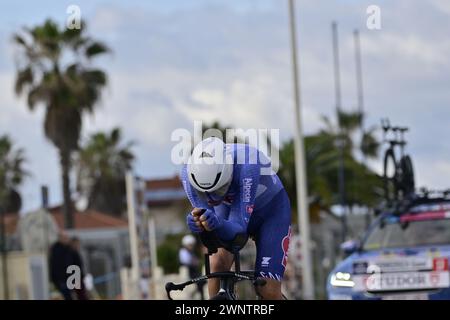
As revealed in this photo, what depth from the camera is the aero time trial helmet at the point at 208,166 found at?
7.41m

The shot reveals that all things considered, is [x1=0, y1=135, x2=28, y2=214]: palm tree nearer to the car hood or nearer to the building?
the building

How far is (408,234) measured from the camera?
14.0 metres

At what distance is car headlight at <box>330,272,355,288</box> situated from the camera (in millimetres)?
12992

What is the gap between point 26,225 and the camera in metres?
19.8

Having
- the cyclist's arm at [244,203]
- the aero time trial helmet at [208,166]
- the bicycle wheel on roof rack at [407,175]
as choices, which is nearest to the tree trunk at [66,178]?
the bicycle wheel on roof rack at [407,175]

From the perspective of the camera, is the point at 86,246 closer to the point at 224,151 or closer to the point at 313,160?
the point at 313,160

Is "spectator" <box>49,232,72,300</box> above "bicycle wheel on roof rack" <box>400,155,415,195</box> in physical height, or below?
below

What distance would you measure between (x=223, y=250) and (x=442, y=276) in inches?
189

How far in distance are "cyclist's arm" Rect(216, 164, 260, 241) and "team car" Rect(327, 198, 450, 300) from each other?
486cm

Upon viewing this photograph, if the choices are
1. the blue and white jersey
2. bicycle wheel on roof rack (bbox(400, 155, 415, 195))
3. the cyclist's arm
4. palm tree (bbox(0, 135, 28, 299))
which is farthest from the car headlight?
palm tree (bbox(0, 135, 28, 299))

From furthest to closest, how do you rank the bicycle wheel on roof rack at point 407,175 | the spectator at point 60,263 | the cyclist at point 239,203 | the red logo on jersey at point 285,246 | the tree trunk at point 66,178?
the tree trunk at point 66,178 → the spectator at point 60,263 → the bicycle wheel on roof rack at point 407,175 → the red logo on jersey at point 285,246 → the cyclist at point 239,203

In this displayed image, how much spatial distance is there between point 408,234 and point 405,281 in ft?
5.23

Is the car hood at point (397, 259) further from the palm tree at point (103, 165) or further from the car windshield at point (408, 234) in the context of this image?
the palm tree at point (103, 165)

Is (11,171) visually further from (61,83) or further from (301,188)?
(301,188)
